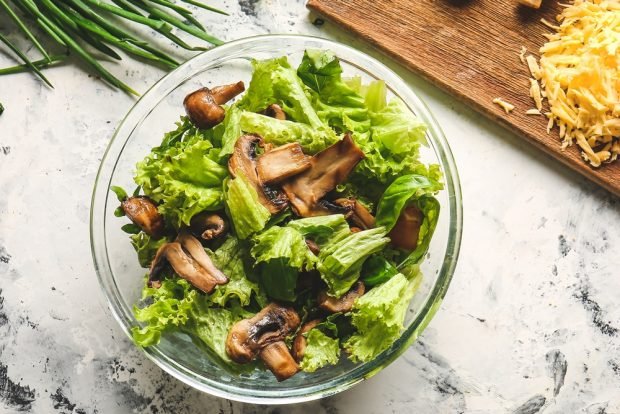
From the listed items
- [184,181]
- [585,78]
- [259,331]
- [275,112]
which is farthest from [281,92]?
[585,78]

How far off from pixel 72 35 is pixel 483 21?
3.53ft

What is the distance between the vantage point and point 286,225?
4.72 ft

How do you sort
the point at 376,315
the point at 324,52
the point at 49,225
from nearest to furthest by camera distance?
A: the point at 376,315 < the point at 324,52 < the point at 49,225

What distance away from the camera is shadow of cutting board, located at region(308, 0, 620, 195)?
186 cm

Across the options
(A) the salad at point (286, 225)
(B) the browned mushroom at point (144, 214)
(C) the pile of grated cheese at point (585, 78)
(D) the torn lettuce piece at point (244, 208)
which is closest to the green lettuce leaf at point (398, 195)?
(A) the salad at point (286, 225)

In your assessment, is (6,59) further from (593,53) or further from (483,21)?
(593,53)

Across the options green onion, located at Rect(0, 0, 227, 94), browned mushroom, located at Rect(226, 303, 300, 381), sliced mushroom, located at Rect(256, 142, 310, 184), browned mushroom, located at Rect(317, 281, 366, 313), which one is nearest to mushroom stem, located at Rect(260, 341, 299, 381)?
browned mushroom, located at Rect(226, 303, 300, 381)

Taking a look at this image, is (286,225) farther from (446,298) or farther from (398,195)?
(446,298)

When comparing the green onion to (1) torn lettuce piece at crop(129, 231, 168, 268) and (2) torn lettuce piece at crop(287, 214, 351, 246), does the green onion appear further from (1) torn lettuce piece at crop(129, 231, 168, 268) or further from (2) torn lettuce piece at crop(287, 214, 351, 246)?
(2) torn lettuce piece at crop(287, 214, 351, 246)

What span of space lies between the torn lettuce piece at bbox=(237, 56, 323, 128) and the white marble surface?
389 mm

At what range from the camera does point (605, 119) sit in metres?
1.79

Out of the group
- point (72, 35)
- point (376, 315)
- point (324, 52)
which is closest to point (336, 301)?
point (376, 315)

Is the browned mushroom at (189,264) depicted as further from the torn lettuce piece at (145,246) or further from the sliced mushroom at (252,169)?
the sliced mushroom at (252,169)

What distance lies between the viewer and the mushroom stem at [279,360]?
1.39 metres
